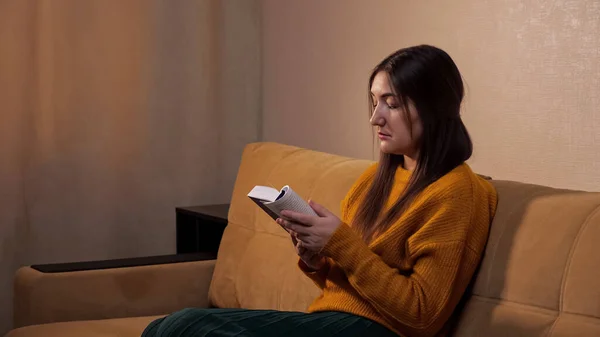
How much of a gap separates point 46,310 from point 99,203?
3.21 feet

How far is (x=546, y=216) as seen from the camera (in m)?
1.77

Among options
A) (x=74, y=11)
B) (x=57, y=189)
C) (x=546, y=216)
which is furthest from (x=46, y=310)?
(x=546, y=216)

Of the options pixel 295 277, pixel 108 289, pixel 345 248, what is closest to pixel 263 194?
pixel 345 248

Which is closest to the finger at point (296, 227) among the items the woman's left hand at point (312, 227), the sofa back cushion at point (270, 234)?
the woman's left hand at point (312, 227)

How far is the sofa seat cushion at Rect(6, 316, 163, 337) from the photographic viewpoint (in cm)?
245

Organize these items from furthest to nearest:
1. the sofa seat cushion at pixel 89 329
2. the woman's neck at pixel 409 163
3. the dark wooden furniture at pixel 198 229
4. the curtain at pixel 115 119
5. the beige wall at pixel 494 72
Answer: the curtain at pixel 115 119
the dark wooden furniture at pixel 198 229
the sofa seat cushion at pixel 89 329
the beige wall at pixel 494 72
the woman's neck at pixel 409 163

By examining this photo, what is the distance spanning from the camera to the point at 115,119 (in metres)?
3.59

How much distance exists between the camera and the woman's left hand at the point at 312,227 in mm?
1870

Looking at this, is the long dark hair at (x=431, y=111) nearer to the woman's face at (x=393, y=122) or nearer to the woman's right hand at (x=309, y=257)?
the woman's face at (x=393, y=122)

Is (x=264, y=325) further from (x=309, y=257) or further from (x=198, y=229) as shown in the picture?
(x=198, y=229)

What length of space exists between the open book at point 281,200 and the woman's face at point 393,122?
260mm

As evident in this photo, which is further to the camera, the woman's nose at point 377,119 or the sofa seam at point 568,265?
the woman's nose at point 377,119

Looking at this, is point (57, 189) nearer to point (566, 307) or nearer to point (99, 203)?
point (99, 203)

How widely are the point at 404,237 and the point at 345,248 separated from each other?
0.13 metres
